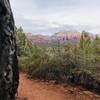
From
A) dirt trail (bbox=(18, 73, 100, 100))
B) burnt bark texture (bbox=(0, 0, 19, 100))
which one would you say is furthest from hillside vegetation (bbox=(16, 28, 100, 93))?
burnt bark texture (bbox=(0, 0, 19, 100))

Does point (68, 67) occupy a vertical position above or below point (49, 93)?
above

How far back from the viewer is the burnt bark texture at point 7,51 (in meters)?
4.36

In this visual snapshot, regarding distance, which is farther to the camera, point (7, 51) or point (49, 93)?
point (49, 93)

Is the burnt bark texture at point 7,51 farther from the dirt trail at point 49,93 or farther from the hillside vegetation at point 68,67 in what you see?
the hillside vegetation at point 68,67

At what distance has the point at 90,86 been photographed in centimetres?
1111

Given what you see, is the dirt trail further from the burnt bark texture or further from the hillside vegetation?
the burnt bark texture

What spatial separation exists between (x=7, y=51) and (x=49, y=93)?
619 cm

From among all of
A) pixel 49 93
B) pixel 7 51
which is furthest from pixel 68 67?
pixel 7 51

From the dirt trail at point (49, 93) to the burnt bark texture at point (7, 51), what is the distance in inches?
201

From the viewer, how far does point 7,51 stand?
4438 millimetres

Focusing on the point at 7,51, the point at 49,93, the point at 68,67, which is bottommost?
the point at 49,93

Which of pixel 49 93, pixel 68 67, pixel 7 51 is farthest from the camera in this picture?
pixel 68 67

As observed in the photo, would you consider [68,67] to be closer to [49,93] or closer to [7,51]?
[49,93]

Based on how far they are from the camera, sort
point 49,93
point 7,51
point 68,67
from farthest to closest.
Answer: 1. point 68,67
2. point 49,93
3. point 7,51
